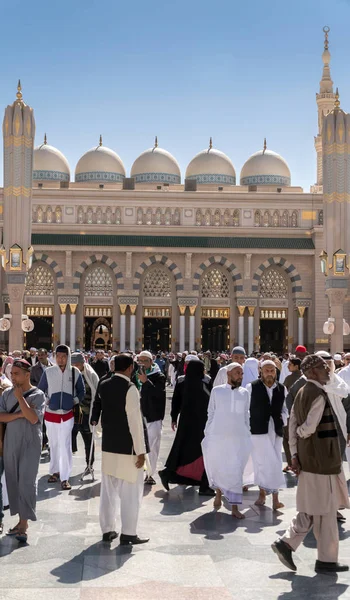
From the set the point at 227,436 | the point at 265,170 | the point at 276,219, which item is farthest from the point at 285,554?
the point at 265,170

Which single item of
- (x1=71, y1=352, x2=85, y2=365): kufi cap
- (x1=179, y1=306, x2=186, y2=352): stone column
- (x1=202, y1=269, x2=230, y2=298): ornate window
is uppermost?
(x1=202, y1=269, x2=230, y2=298): ornate window

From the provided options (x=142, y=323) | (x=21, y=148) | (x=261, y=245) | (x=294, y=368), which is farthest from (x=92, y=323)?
(x=294, y=368)

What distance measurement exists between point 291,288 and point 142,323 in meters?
7.70

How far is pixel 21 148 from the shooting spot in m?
30.1

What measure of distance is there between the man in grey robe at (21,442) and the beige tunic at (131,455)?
665 mm

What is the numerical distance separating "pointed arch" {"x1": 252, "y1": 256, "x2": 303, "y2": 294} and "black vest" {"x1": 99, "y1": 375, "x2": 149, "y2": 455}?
3294cm

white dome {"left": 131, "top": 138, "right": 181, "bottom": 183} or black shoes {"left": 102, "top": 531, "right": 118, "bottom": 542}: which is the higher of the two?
white dome {"left": 131, "top": 138, "right": 181, "bottom": 183}

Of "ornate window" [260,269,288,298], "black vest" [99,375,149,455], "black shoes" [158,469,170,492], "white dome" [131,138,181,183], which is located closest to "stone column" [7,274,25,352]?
"ornate window" [260,269,288,298]

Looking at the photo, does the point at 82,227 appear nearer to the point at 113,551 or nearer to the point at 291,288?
the point at 291,288

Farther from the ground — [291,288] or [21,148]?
[21,148]

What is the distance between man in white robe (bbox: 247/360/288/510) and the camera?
8336 millimetres

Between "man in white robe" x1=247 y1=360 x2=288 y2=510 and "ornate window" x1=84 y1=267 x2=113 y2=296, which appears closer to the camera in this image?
"man in white robe" x1=247 y1=360 x2=288 y2=510

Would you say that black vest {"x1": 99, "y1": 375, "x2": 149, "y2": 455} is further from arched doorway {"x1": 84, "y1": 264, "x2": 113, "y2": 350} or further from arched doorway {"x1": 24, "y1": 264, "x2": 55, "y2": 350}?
arched doorway {"x1": 24, "y1": 264, "x2": 55, "y2": 350}

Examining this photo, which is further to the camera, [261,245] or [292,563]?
[261,245]
